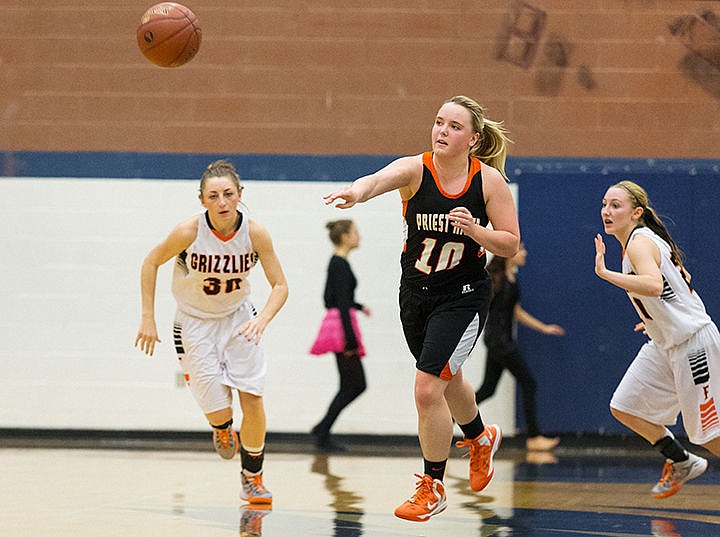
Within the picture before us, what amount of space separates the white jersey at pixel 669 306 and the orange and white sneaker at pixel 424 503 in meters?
1.56

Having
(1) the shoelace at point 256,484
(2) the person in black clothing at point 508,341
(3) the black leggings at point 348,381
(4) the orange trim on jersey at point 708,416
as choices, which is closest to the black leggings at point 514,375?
(2) the person in black clothing at point 508,341

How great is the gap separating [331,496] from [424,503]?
5.27 feet

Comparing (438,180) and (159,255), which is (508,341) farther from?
(438,180)

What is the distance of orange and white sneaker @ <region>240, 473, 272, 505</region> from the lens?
6.13 m

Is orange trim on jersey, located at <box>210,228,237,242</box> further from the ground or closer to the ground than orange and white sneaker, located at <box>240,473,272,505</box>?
further from the ground

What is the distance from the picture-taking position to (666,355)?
6.09 metres

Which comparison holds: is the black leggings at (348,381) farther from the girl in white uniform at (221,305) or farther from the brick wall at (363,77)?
the girl in white uniform at (221,305)

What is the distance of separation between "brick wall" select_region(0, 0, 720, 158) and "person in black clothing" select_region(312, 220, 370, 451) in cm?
115

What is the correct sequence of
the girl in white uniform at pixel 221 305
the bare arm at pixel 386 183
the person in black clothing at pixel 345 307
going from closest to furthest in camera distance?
the bare arm at pixel 386 183
the girl in white uniform at pixel 221 305
the person in black clothing at pixel 345 307

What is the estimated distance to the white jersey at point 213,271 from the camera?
20.2 ft

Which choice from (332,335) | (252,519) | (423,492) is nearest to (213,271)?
(252,519)

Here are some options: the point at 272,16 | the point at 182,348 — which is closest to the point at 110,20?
the point at 272,16

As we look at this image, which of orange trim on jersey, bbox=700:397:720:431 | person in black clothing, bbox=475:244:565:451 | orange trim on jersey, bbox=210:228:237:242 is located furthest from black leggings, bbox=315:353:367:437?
orange trim on jersey, bbox=700:397:720:431

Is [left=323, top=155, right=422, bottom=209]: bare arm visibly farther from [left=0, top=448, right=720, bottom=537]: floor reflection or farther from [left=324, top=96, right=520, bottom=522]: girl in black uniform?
[left=0, top=448, right=720, bottom=537]: floor reflection
